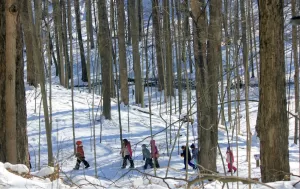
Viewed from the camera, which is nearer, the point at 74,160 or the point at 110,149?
the point at 74,160

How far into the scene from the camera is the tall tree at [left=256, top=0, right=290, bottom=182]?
6.77 metres

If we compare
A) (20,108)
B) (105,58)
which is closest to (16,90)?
(20,108)

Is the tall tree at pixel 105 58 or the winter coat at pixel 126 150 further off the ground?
the tall tree at pixel 105 58

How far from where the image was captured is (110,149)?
57.5 ft

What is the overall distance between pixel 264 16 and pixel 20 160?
15.4 ft

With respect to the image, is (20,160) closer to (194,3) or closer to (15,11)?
(15,11)

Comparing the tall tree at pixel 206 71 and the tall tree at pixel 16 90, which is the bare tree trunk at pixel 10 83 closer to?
the tall tree at pixel 16 90

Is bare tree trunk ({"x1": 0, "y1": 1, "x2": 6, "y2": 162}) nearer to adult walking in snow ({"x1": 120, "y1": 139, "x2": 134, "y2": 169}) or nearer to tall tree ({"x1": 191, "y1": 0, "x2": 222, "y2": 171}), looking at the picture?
tall tree ({"x1": 191, "y1": 0, "x2": 222, "y2": 171})

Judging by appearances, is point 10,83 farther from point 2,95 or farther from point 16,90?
point 16,90

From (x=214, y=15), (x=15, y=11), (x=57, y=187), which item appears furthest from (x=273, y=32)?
(x=214, y=15)

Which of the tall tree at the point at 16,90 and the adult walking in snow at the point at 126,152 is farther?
the adult walking in snow at the point at 126,152

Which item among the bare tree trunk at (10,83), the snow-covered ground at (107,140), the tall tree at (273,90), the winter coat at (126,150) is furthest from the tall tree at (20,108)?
the winter coat at (126,150)

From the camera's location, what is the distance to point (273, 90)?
22.4 feet

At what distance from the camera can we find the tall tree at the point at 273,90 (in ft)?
22.2
